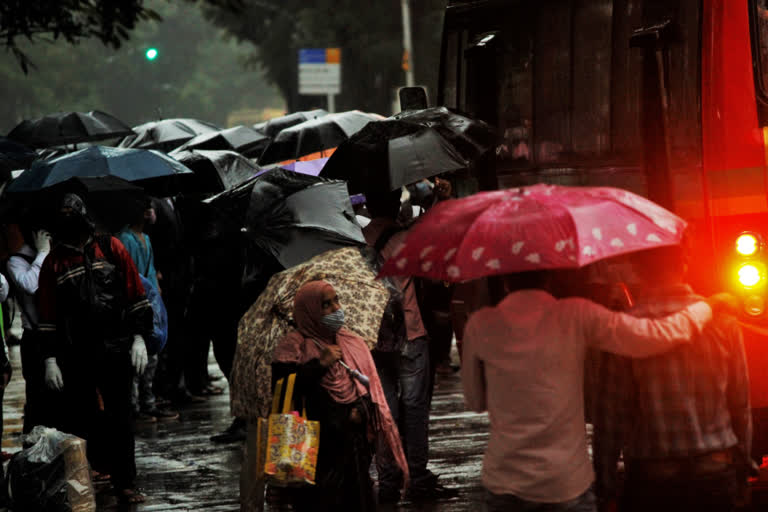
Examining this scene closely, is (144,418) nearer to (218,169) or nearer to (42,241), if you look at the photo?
(218,169)

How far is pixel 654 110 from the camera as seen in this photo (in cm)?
764

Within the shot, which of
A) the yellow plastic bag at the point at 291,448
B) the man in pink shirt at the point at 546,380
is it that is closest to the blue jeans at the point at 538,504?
the man in pink shirt at the point at 546,380

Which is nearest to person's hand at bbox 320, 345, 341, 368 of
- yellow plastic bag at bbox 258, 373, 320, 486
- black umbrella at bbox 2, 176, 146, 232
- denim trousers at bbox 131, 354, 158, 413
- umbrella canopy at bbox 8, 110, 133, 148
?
yellow plastic bag at bbox 258, 373, 320, 486

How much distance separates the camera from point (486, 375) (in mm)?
5047

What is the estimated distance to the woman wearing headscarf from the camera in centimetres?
634

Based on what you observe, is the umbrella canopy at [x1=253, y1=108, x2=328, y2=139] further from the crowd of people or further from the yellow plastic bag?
the yellow plastic bag

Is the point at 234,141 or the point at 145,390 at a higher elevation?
the point at 234,141

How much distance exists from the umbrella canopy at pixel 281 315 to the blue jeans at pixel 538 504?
1.72m

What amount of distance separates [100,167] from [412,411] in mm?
4335

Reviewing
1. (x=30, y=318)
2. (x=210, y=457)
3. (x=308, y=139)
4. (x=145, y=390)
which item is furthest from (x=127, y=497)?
(x=308, y=139)

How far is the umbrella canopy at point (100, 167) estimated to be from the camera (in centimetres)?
1126

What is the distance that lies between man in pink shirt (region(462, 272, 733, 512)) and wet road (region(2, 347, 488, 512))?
3.15m

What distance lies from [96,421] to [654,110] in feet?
12.3

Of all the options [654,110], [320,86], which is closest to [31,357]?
[654,110]
